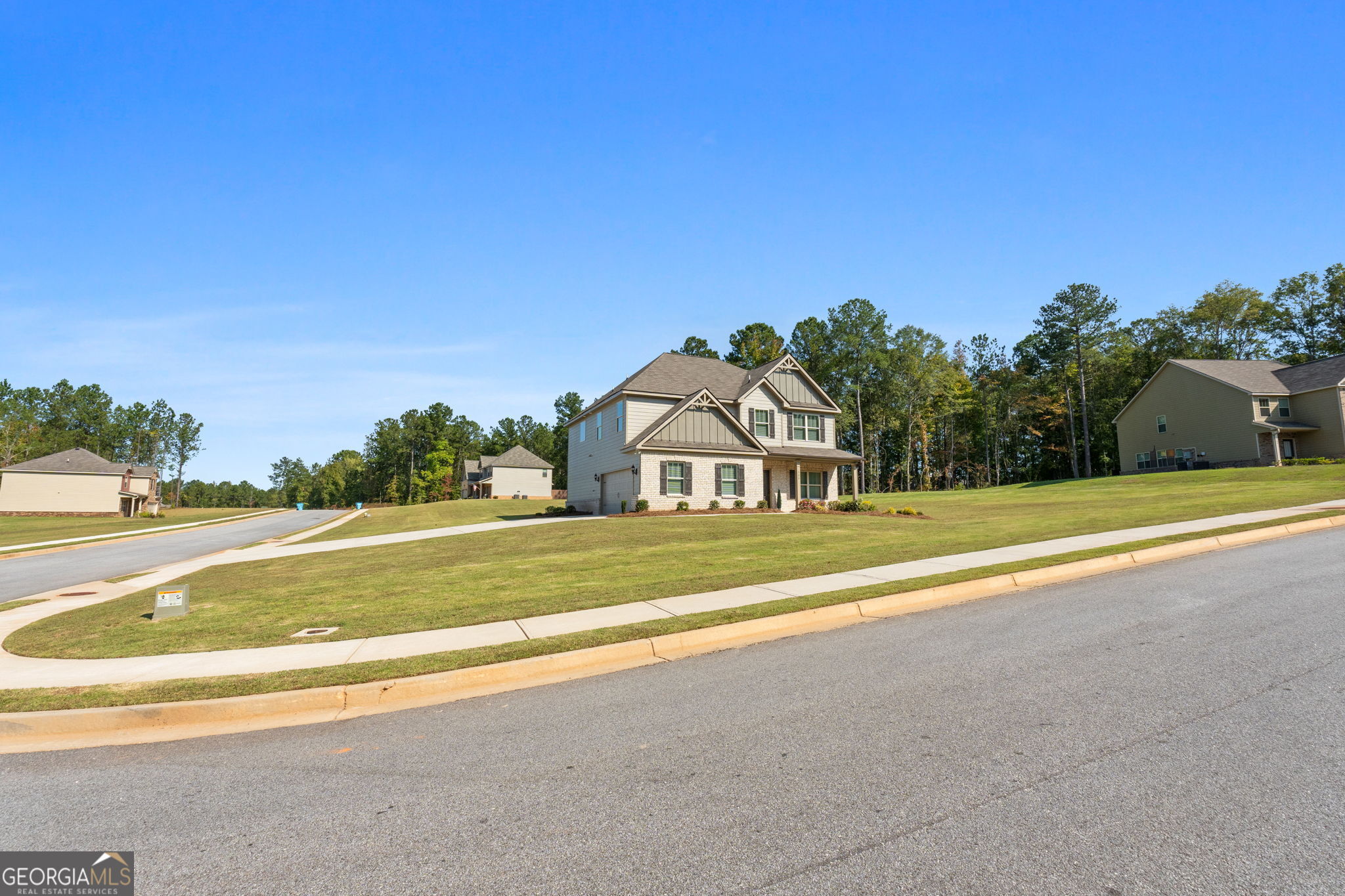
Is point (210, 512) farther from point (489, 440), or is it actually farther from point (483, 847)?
point (483, 847)

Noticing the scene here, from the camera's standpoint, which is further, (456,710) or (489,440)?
(489,440)

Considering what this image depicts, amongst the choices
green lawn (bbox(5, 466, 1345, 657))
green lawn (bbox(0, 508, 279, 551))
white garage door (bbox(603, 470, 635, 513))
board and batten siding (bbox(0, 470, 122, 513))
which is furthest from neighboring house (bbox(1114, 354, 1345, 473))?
board and batten siding (bbox(0, 470, 122, 513))

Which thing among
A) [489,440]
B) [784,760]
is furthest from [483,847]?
[489,440]

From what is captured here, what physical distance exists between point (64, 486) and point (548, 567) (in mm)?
67806

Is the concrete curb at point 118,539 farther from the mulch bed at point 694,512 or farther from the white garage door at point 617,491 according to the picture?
the white garage door at point 617,491

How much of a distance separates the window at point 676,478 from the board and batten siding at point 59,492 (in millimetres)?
60216

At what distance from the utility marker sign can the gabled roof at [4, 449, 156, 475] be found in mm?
66504

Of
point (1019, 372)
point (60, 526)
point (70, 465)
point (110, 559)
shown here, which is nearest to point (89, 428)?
point (70, 465)

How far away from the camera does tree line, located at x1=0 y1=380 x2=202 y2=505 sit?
77438 millimetres

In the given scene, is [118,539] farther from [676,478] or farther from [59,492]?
[59,492]

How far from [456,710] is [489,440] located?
108 m

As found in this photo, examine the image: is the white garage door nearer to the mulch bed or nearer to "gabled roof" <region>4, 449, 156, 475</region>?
the mulch bed

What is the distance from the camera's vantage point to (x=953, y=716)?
4.93 meters

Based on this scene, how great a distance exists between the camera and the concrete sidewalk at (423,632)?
22.8 feet
